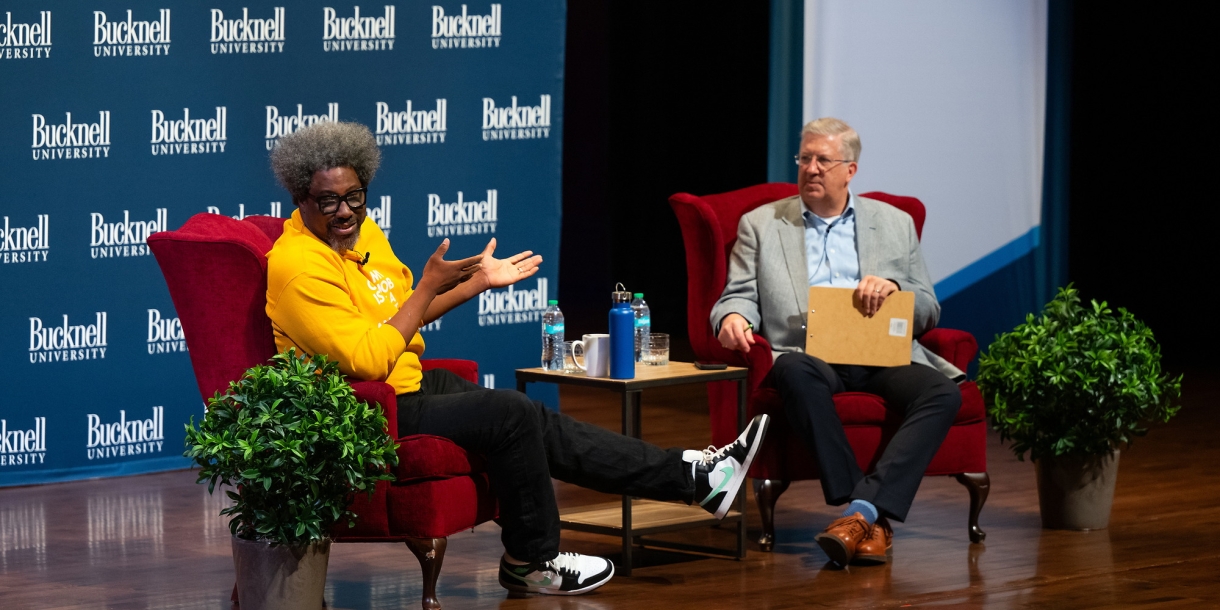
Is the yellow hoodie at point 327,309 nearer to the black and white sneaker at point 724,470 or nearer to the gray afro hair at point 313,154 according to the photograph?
the gray afro hair at point 313,154

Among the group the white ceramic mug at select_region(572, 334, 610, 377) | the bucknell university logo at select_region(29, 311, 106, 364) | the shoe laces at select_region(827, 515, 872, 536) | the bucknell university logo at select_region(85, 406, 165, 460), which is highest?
the white ceramic mug at select_region(572, 334, 610, 377)

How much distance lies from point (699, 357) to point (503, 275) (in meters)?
1.04

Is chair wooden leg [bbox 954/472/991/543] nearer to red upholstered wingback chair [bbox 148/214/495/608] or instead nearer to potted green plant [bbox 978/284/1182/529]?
potted green plant [bbox 978/284/1182/529]

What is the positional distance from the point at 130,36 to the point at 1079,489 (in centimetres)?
346

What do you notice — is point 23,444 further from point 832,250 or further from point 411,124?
point 832,250

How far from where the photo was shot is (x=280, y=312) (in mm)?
3568

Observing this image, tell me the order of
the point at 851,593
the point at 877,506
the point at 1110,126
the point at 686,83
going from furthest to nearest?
1. the point at 686,83
2. the point at 1110,126
3. the point at 877,506
4. the point at 851,593

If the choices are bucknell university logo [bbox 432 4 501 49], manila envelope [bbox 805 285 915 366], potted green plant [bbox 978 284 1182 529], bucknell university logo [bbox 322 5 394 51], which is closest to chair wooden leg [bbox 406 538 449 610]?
manila envelope [bbox 805 285 915 366]

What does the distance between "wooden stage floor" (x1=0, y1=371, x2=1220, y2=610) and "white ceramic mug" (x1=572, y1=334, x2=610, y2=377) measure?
1.76 feet

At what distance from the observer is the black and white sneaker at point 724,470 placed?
3893 millimetres

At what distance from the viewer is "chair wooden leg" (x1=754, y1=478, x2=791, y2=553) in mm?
4336

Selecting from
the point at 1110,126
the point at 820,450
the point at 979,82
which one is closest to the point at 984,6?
the point at 979,82

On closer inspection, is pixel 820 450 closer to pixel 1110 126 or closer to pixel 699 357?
pixel 699 357

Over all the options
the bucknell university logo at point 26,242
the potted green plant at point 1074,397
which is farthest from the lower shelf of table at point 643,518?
the bucknell university logo at point 26,242
